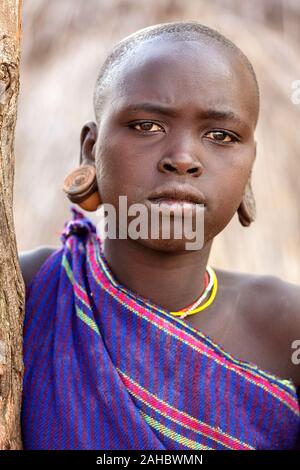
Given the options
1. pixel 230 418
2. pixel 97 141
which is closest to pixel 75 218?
pixel 97 141

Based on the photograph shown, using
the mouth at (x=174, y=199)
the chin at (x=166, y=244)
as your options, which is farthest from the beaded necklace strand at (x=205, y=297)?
the mouth at (x=174, y=199)

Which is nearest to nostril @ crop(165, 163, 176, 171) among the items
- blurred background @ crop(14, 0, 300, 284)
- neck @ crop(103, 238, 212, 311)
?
neck @ crop(103, 238, 212, 311)

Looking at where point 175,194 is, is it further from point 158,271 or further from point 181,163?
point 158,271

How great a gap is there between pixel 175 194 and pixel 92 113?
252cm

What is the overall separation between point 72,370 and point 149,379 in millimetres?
171

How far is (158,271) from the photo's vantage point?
1.76 meters

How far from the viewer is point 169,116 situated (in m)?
1.59

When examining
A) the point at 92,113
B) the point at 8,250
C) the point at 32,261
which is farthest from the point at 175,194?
the point at 92,113

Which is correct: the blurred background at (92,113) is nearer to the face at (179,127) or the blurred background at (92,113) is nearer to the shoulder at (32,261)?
the shoulder at (32,261)

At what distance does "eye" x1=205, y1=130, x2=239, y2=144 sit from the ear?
327mm

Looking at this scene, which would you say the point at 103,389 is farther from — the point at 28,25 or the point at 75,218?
the point at 28,25

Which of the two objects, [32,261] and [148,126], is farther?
[32,261]

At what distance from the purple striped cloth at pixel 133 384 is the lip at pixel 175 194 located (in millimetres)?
267

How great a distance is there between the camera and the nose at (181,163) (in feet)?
5.05
